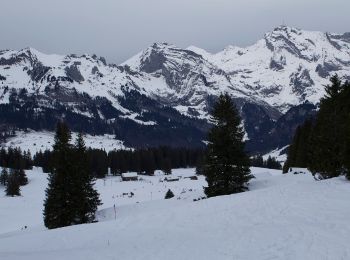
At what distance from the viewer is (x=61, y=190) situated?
43.0 m

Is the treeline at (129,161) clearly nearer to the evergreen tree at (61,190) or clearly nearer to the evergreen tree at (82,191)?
the evergreen tree at (82,191)

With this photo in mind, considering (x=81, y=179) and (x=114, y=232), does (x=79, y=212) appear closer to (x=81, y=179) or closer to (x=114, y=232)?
(x=81, y=179)

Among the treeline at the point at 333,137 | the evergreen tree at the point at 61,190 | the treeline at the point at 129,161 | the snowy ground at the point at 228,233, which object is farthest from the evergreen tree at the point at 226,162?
the treeline at the point at 129,161

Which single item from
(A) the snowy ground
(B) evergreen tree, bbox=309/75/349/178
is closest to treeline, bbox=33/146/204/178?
(B) evergreen tree, bbox=309/75/349/178

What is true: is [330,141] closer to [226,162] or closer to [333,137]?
[333,137]

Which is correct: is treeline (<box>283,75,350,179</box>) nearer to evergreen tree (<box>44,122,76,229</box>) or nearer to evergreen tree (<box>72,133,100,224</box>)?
evergreen tree (<box>72,133,100,224</box>)

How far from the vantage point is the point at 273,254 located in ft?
55.8

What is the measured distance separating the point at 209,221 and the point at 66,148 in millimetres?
22914

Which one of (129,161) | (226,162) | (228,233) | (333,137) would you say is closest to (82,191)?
(226,162)

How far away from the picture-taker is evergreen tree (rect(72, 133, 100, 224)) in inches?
1709

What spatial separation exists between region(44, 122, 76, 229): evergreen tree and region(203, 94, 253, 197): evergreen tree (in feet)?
42.3

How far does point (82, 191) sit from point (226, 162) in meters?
14.1

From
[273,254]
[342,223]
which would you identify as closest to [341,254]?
[273,254]

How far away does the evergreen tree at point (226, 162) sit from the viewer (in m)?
42.1
